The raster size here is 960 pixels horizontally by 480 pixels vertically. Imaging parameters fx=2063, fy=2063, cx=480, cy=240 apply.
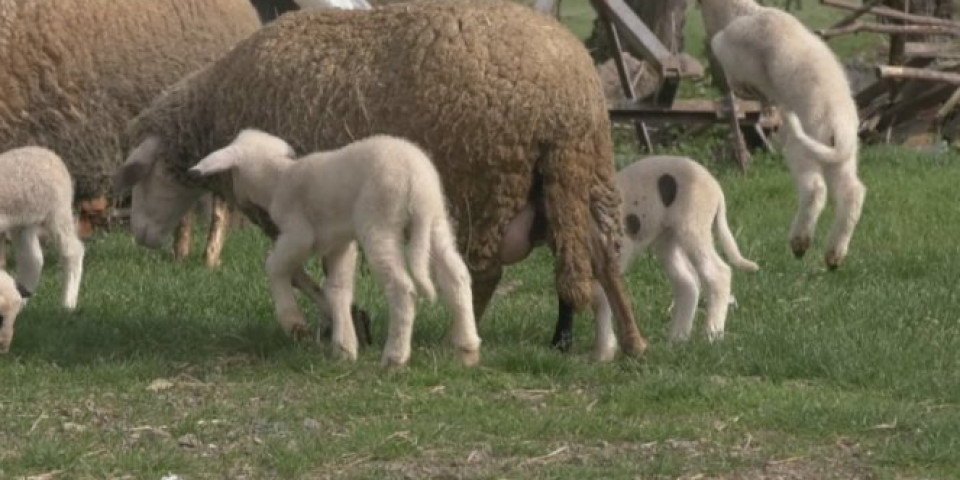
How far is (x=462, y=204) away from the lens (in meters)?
9.23

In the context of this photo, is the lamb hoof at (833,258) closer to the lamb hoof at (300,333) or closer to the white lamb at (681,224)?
the white lamb at (681,224)

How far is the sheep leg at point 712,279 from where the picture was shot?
9.81 m

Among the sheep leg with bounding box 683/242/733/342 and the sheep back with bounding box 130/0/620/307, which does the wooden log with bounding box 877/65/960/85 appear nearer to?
the sheep leg with bounding box 683/242/733/342

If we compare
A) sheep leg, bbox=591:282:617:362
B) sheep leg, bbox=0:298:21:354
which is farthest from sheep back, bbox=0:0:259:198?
sheep leg, bbox=591:282:617:362

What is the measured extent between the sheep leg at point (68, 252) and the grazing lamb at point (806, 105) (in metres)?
3.46

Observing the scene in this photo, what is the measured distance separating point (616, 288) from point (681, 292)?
63 centimetres

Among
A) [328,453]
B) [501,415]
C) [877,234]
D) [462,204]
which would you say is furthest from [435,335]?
[877,234]

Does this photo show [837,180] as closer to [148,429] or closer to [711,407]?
[711,407]

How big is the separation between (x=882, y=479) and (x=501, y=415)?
1637mm

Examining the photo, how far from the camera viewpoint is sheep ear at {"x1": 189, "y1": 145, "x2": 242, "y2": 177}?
9.24 metres

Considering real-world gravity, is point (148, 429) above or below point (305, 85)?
below

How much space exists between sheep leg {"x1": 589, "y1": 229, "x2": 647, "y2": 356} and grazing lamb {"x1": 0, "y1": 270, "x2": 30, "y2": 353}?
106 inches

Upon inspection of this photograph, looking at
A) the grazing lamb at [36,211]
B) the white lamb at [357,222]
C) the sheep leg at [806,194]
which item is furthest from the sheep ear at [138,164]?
the sheep leg at [806,194]

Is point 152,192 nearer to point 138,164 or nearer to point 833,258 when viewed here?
point 138,164
